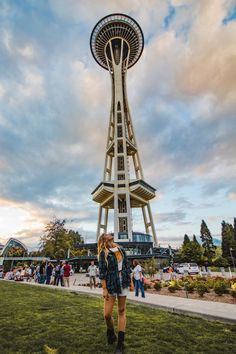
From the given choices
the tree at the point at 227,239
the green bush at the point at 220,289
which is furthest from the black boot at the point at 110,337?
the tree at the point at 227,239

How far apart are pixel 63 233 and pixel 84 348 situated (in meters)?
45.2

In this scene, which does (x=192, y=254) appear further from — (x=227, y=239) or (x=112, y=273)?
(x=112, y=273)

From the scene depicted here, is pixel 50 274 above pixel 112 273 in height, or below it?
above

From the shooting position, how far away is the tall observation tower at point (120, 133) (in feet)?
203

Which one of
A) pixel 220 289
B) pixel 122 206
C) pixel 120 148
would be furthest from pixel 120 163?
pixel 220 289

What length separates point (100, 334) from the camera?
410cm

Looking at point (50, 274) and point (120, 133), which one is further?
point (120, 133)

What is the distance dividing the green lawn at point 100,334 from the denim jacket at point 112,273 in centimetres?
88

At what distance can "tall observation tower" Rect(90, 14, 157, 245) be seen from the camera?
61875 millimetres

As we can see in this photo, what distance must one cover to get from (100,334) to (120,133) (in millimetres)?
68921

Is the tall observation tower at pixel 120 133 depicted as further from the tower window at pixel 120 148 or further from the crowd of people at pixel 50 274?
the crowd of people at pixel 50 274

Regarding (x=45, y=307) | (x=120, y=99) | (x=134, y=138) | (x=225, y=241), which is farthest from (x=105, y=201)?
(x=45, y=307)

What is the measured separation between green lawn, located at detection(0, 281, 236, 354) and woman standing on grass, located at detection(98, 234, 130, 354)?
0.35 meters

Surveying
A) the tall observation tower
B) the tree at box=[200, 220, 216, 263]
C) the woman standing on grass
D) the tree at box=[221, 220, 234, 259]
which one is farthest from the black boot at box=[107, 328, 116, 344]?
the tree at box=[200, 220, 216, 263]
